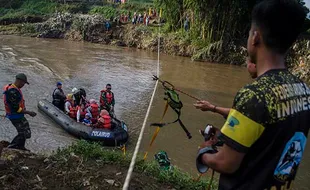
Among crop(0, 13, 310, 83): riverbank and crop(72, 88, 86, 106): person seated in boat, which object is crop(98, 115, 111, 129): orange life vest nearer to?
crop(72, 88, 86, 106): person seated in boat

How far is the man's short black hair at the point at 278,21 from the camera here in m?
1.58

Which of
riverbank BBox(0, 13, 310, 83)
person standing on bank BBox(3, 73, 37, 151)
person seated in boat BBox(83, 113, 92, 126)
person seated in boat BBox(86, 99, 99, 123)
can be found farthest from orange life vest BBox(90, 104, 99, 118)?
riverbank BBox(0, 13, 310, 83)

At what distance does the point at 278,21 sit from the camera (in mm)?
1578

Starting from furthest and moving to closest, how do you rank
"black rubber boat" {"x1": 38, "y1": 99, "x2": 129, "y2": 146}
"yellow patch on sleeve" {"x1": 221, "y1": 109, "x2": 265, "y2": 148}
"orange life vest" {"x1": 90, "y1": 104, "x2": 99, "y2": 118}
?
1. "orange life vest" {"x1": 90, "y1": 104, "x2": 99, "y2": 118}
2. "black rubber boat" {"x1": 38, "y1": 99, "x2": 129, "y2": 146}
3. "yellow patch on sleeve" {"x1": 221, "y1": 109, "x2": 265, "y2": 148}

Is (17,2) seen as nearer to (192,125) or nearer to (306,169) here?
(192,125)

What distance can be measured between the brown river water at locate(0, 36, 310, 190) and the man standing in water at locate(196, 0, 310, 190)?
21.6ft

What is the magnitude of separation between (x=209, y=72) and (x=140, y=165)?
16039 millimetres

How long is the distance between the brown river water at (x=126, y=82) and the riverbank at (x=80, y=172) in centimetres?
330

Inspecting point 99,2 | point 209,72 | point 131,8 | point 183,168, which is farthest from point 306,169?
point 99,2

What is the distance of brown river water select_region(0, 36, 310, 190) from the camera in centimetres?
971

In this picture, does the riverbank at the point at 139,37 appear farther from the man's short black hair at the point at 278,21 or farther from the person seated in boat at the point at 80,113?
the man's short black hair at the point at 278,21

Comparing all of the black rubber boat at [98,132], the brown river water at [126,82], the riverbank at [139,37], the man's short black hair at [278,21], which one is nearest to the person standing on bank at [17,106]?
the brown river water at [126,82]

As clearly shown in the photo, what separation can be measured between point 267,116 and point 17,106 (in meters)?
6.38

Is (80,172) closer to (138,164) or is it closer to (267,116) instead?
(138,164)
